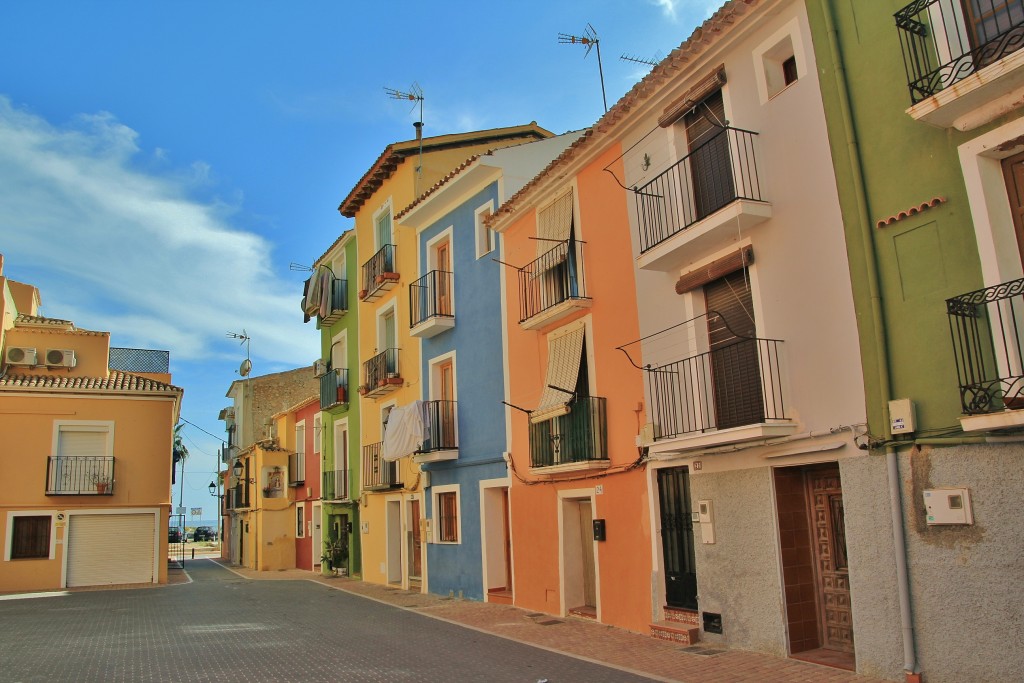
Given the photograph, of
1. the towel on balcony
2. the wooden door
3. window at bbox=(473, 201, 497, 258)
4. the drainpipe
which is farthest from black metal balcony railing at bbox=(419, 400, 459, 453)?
the drainpipe

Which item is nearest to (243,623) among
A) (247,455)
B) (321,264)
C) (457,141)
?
(457,141)

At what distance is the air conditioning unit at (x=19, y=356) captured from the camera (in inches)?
1067

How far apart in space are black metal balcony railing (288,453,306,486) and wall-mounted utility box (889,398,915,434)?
2800 centimetres

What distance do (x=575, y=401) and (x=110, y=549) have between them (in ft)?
60.0

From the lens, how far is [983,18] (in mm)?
7770

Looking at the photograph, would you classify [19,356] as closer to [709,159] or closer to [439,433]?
[439,433]

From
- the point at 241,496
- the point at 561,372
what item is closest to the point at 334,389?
the point at 561,372

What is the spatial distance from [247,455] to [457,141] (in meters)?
22.6

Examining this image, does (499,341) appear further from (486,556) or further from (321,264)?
(321,264)

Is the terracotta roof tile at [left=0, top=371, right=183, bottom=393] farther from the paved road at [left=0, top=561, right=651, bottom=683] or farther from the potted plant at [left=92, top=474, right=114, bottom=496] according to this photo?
the paved road at [left=0, top=561, right=651, bottom=683]

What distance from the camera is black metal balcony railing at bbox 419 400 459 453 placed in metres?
18.8

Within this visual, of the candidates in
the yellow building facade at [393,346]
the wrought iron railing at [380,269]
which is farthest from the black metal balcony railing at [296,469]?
the wrought iron railing at [380,269]

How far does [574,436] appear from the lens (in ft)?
45.2

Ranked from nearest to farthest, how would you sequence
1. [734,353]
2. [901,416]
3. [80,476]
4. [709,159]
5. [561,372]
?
1. [901,416]
2. [734,353]
3. [709,159]
4. [561,372]
5. [80,476]
